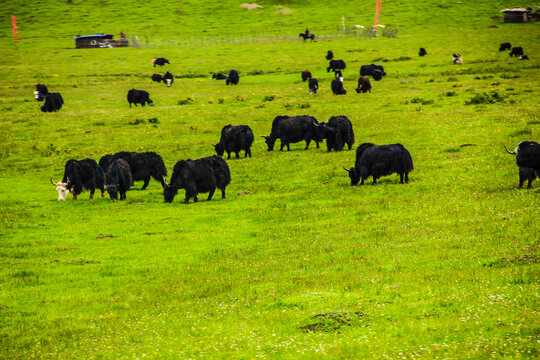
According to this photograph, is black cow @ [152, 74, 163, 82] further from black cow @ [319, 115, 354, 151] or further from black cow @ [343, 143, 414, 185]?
black cow @ [343, 143, 414, 185]

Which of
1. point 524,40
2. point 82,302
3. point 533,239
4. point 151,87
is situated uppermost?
point 524,40

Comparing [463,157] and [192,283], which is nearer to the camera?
[192,283]

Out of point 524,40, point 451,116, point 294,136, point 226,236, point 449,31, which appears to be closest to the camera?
point 226,236

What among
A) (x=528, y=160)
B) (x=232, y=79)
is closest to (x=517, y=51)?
(x=232, y=79)

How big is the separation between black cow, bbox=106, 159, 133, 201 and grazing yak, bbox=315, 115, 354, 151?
11560mm

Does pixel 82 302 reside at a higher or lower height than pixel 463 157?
lower

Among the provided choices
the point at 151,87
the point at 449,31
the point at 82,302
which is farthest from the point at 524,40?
the point at 82,302

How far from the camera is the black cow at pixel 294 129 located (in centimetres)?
3509

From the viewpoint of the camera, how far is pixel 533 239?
49.4 feet

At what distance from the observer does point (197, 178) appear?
1016 inches

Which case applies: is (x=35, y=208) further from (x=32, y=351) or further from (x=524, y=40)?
(x=524, y=40)

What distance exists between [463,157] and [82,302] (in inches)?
787

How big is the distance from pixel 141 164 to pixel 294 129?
33.6 feet

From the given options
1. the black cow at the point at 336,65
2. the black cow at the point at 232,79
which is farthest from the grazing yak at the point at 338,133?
the black cow at the point at 336,65
